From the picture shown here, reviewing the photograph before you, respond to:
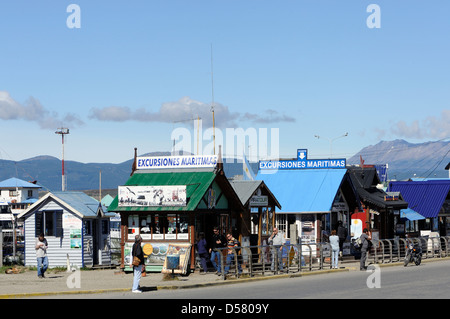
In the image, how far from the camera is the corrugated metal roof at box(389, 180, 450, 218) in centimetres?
5484

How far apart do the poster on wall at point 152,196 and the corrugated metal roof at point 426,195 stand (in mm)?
26897

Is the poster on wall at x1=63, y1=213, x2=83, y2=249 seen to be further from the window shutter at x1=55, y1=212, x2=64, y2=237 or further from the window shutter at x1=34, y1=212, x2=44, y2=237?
the window shutter at x1=34, y1=212, x2=44, y2=237

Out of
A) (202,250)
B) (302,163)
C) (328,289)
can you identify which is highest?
(302,163)

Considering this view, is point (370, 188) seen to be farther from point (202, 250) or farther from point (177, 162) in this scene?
point (202, 250)

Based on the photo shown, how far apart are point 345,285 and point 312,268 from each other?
995 cm

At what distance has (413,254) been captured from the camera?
36.4m

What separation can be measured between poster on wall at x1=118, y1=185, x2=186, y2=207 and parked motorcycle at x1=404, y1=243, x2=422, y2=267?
1075 cm

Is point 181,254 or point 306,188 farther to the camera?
point 306,188

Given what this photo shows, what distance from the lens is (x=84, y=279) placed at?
30.2 metres

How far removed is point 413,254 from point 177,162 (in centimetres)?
1113

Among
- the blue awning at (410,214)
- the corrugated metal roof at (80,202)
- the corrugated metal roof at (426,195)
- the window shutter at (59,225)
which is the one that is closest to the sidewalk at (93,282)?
the window shutter at (59,225)

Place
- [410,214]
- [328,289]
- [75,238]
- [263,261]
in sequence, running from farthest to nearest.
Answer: [410,214] → [75,238] → [263,261] → [328,289]

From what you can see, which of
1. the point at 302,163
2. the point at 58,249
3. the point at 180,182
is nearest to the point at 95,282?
the point at 180,182

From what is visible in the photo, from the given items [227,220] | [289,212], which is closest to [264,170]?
[289,212]
